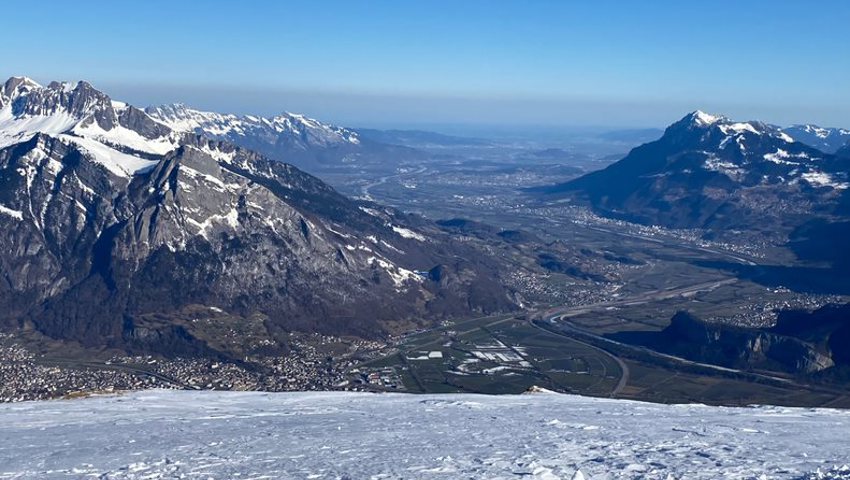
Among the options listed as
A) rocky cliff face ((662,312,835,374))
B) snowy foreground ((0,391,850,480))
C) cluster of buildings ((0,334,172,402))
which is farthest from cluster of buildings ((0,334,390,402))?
snowy foreground ((0,391,850,480))

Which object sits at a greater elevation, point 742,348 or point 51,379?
point 742,348

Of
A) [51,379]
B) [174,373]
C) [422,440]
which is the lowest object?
[174,373]

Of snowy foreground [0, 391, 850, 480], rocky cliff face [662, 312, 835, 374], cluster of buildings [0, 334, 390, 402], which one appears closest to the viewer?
snowy foreground [0, 391, 850, 480]

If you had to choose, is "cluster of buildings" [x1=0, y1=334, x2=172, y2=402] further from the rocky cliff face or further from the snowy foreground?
the rocky cliff face

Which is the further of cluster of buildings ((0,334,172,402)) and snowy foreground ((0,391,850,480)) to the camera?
cluster of buildings ((0,334,172,402))

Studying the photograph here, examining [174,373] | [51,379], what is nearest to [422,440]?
[174,373]

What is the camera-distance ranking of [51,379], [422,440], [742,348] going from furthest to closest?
[742,348], [51,379], [422,440]

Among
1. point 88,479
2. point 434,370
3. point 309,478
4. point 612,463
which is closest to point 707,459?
point 612,463

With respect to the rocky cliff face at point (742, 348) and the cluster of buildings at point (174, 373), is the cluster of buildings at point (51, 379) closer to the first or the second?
the cluster of buildings at point (174, 373)

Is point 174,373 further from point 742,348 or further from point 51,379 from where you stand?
point 742,348
